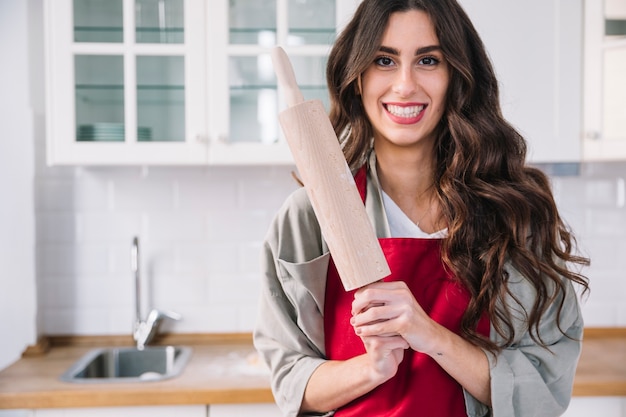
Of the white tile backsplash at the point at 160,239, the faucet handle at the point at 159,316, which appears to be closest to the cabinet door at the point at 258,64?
the white tile backsplash at the point at 160,239

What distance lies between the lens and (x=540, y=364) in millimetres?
1111

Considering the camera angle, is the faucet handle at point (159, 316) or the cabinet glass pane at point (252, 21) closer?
the cabinet glass pane at point (252, 21)

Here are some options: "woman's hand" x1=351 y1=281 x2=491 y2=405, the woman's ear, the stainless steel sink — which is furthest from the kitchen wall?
"woman's hand" x1=351 y1=281 x2=491 y2=405

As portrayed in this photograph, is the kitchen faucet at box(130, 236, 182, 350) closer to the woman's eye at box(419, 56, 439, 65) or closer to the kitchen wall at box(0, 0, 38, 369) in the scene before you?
the kitchen wall at box(0, 0, 38, 369)

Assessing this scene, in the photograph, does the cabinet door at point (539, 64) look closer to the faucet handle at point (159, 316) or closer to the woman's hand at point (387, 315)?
the woman's hand at point (387, 315)

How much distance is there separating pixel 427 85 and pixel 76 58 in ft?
4.26

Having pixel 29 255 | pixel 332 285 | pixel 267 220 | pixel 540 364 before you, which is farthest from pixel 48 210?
pixel 540 364

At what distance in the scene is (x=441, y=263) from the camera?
3.72ft

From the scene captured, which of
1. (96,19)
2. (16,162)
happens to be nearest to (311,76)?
(96,19)

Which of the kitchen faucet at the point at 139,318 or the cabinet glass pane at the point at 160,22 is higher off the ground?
the cabinet glass pane at the point at 160,22

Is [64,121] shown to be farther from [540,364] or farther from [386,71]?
[540,364]

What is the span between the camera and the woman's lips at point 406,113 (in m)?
1.10

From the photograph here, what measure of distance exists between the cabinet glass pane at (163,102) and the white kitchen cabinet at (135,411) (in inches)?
31.8

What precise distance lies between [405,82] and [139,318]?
1553mm
